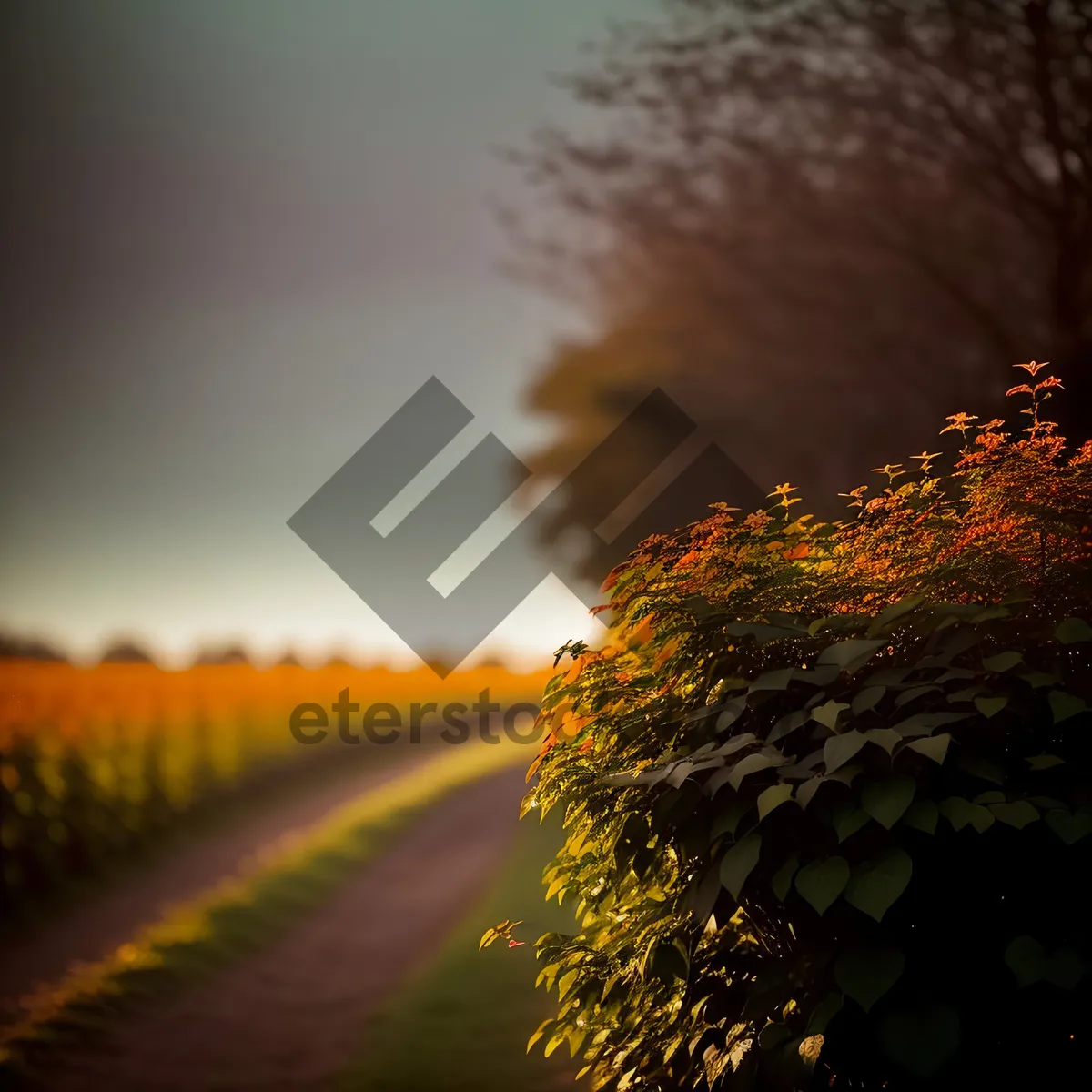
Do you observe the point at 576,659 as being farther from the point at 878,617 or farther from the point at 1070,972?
the point at 1070,972

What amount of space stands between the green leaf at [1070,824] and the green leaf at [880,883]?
0.26 metres

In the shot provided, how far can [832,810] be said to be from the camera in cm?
173

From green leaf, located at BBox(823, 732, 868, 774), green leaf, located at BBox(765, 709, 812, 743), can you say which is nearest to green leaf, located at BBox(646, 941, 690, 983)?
green leaf, located at BBox(765, 709, 812, 743)

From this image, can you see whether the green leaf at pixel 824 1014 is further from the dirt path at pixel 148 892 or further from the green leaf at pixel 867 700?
the dirt path at pixel 148 892

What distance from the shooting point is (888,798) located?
165 centimetres

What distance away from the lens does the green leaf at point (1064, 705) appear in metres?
1.71

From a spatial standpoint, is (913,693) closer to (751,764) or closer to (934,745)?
(934,745)

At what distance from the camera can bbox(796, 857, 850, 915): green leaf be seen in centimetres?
162

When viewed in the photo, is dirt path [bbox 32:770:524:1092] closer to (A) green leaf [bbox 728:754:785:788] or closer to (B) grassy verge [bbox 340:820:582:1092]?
(B) grassy verge [bbox 340:820:582:1092]

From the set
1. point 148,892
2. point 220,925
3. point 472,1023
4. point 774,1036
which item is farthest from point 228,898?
point 774,1036

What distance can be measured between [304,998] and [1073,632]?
391 cm

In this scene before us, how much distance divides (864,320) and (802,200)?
123cm

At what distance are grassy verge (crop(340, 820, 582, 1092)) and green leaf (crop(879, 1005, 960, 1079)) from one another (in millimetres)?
2236

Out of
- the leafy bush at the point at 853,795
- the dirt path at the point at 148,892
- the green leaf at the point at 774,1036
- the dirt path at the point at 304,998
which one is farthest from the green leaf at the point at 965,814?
the dirt path at the point at 148,892
